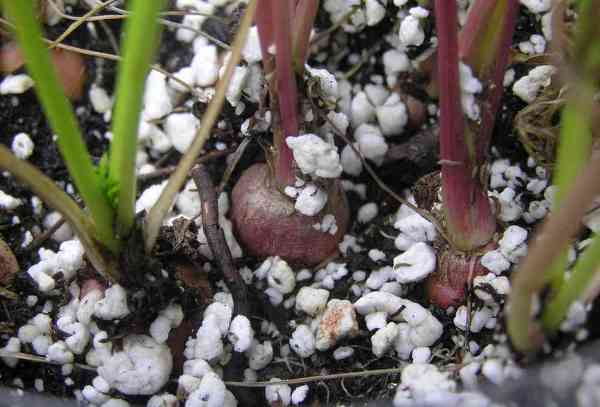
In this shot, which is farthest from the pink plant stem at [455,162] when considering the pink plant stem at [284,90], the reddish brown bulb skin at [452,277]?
the pink plant stem at [284,90]

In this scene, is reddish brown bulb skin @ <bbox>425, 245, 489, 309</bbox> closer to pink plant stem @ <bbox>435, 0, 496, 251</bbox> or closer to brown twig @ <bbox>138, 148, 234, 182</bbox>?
pink plant stem @ <bbox>435, 0, 496, 251</bbox>

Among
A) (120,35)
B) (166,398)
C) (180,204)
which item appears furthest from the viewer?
(120,35)

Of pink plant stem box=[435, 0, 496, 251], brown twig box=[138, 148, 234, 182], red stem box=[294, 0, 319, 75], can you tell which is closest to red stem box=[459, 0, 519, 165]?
pink plant stem box=[435, 0, 496, 251]

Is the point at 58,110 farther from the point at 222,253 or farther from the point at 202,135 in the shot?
the point at 222,253

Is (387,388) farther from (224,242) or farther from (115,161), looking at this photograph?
(115,161)

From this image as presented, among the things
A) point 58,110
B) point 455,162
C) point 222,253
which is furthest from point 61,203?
point 455,162

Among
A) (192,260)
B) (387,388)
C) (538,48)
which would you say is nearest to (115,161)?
(192,260)

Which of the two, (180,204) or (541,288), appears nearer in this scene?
(541,288)
